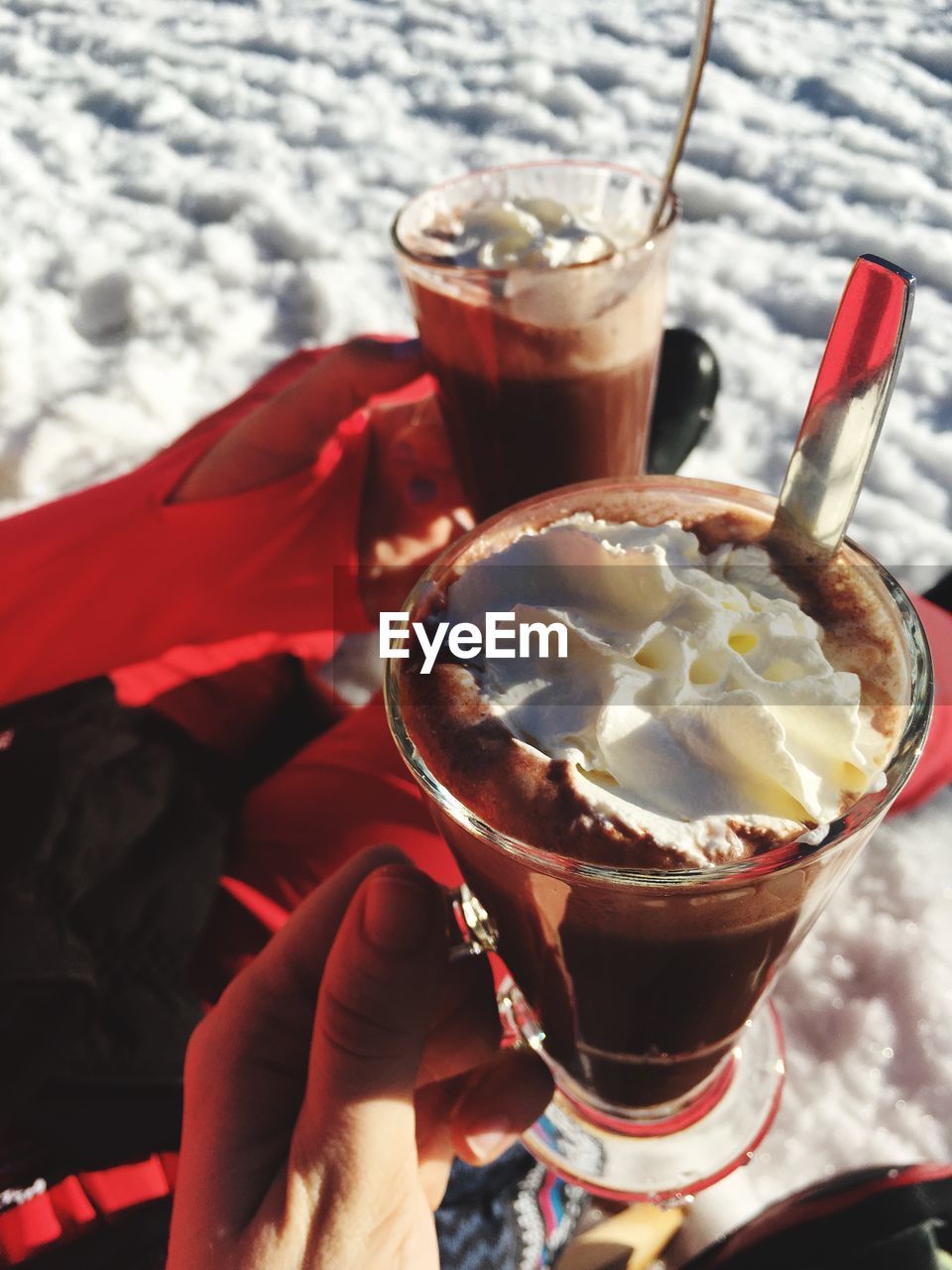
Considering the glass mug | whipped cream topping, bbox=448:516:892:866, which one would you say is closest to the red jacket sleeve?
the glass mug

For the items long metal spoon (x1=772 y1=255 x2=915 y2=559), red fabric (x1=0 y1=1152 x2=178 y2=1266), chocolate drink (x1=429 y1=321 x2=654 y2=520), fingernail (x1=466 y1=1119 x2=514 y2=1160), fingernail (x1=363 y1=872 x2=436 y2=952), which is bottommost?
red fabric (x1=0 y1=1152 x2=178 y2=1266)

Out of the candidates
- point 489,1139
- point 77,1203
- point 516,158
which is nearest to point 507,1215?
point 489,1139

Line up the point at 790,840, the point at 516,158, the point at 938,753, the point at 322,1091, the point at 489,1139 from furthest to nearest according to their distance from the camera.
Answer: the point at 516,158 < the point at 938,753 < the point at 489,1139 < the point at 322,1091 < the point at 790,840

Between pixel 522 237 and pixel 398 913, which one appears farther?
pixel 522 237

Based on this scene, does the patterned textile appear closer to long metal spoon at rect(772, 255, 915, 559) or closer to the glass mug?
the glass mug

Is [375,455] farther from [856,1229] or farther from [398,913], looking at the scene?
[856,1229]

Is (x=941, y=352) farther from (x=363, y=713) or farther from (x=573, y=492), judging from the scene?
(x=573, y=492)
